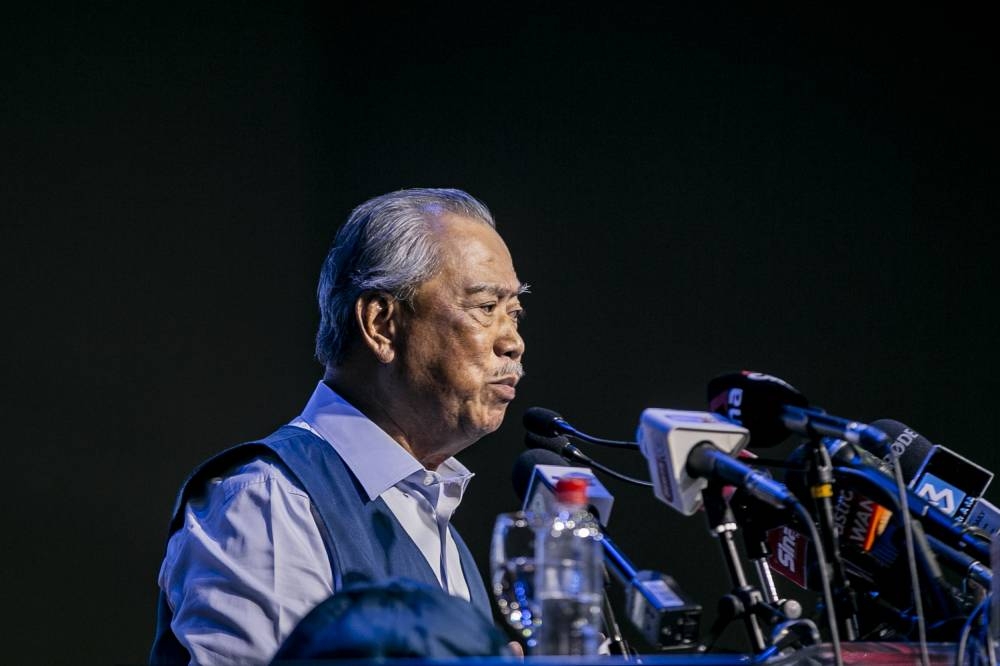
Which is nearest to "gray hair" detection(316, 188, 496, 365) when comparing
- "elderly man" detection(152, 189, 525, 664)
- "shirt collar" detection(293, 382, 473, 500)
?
"elderly man" detection(152, 189, 525, 664)

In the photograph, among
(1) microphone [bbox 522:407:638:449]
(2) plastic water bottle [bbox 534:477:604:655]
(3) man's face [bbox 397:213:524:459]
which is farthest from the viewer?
(3) man's face [bbox 397:213:524:459]

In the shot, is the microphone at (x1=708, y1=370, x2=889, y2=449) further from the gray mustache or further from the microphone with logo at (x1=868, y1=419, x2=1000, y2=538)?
the gray mustache

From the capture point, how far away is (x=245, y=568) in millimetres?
1867

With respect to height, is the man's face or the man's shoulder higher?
the man's face

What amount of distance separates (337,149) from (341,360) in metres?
1.49

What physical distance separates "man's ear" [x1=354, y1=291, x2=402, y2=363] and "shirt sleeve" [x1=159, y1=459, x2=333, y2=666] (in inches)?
17.9

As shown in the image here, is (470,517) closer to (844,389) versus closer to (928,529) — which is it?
(844,389)

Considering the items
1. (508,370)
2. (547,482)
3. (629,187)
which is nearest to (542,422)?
(547,482)

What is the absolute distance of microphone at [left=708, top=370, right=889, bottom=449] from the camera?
142 cm

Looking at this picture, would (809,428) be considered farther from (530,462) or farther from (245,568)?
(245,568)

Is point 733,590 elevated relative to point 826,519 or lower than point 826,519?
lower

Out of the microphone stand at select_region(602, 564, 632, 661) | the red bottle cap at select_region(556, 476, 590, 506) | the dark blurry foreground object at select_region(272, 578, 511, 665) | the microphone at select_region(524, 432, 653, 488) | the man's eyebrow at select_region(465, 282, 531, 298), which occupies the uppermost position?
the man's eyebrow at select_region(465, 282, 531, 298)

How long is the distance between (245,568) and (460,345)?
723mm

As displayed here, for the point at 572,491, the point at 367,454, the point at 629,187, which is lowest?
the point at 367,454
